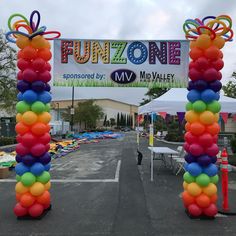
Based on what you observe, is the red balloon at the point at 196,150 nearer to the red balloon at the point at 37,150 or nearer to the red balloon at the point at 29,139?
the red balloon at the point at 37,150

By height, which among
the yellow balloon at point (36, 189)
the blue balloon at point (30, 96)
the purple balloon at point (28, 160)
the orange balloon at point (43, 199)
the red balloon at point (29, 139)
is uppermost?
the blue balloon at point (30, 96)

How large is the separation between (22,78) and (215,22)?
3806 mm

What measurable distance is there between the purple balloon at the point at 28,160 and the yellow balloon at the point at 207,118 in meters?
3.26

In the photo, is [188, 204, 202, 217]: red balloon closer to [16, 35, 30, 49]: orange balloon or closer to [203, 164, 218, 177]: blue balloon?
[203, 164, 218, 177]: blue balloon

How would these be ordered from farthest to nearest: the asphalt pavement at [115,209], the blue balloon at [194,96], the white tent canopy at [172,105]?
the white tent canopy at [172,105] < the blue balloon at [194,96] < the asphalt pavement at [115,209]

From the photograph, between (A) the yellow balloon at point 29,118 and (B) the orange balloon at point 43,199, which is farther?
(B) the orange balloon at point 43,199

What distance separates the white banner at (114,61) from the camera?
923 centimetres

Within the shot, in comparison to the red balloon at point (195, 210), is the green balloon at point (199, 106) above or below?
above

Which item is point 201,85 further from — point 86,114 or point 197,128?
point 86,114

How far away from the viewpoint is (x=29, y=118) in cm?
611

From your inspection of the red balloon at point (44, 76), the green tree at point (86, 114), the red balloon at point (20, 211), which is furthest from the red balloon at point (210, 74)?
the green tree at point (86, 114)

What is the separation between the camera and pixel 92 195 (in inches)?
328

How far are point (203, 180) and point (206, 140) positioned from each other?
0.75 meters

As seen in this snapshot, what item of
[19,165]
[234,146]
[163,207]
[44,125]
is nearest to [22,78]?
[44,125]
